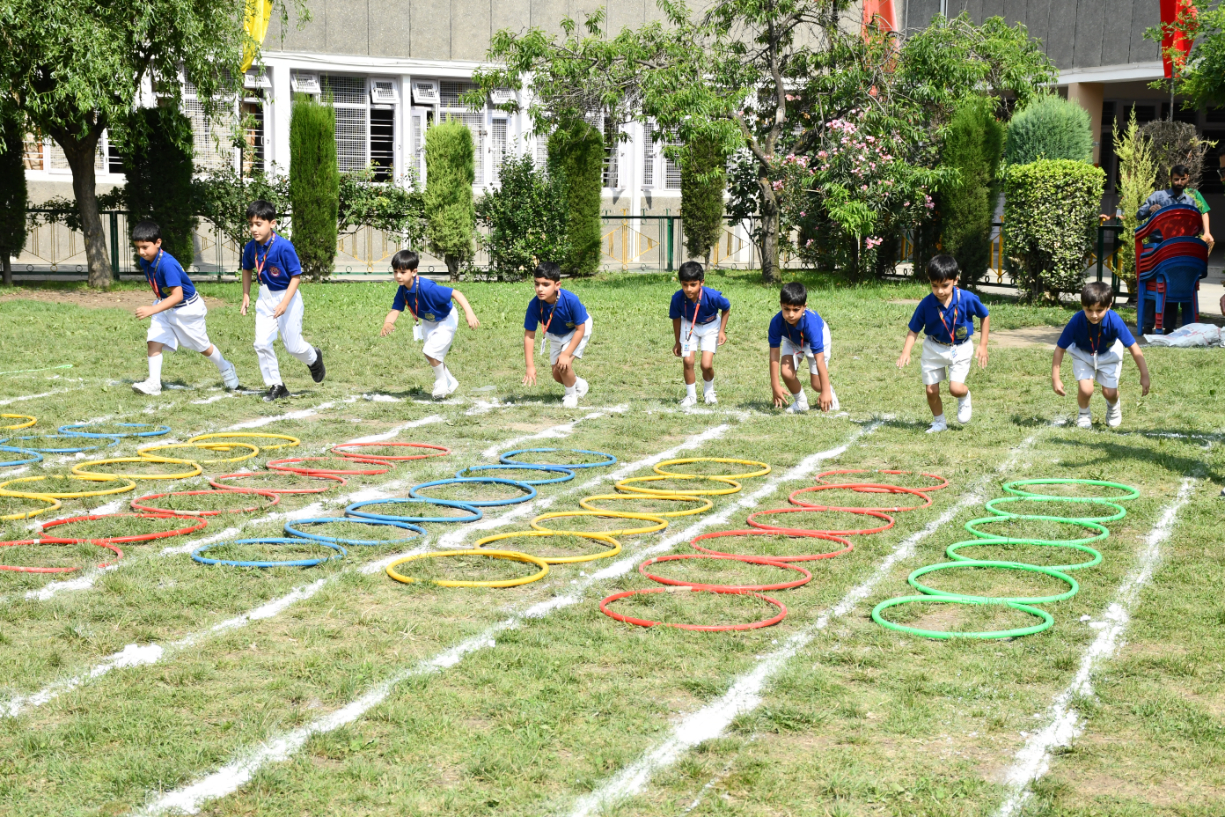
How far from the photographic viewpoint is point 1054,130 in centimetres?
2591

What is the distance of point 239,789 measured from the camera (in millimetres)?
4285

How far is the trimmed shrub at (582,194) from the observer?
25.8 m

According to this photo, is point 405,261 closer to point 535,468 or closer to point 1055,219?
point 535,468

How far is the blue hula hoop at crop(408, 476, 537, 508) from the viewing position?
822cm

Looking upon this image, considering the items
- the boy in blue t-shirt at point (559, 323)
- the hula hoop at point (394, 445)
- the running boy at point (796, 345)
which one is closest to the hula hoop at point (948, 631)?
the hula hoop at point (394, 445)

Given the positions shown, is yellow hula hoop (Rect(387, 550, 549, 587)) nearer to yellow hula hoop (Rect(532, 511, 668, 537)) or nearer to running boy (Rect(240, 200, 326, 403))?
yellow hula hoop (Rect(532, 511, 668, 537))

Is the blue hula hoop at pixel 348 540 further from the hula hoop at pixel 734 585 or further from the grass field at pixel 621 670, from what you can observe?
the hula hoop at pixel 734 585

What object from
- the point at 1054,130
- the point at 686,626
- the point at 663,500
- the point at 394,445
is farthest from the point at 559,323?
the point at 1054,130

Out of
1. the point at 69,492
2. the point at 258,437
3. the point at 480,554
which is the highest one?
the point at 258,437

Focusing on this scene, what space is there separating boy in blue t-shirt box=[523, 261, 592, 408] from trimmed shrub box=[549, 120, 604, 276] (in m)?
13.9

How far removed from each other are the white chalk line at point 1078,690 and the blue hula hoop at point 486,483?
144 inches

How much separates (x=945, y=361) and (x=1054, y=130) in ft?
56.4

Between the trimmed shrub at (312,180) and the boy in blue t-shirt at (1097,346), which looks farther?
the trimmed shrub at (312,180)

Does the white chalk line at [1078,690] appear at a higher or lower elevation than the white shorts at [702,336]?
lower
